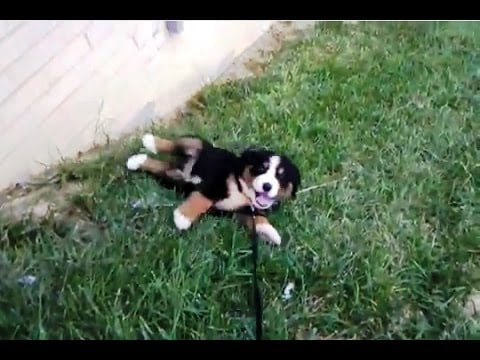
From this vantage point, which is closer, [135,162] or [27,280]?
[27,280]

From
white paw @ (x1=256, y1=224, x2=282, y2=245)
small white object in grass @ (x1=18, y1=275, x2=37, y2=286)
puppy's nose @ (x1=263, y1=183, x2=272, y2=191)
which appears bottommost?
white paw @ (x1=256, y1=224, x2=282, y2=245)

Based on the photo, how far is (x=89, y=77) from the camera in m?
1.09

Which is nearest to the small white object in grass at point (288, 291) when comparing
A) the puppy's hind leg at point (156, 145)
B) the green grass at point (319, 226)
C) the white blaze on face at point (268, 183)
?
the green grass at point (319, 226)

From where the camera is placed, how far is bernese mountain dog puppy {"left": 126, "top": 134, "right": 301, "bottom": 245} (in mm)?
1051

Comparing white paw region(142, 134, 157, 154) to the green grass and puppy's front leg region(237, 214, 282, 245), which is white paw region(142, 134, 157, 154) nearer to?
the green grass

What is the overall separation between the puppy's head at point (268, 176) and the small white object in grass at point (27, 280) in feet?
0.89

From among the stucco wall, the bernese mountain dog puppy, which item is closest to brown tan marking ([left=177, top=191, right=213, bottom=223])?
the bernese mountain dog puppy

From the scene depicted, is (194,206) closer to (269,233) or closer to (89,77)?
(269,233)

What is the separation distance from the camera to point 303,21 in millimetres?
1159

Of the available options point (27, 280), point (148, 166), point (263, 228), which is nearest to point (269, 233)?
point (263, 228)

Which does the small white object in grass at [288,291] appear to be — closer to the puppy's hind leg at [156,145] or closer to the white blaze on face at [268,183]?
the white blaze on face at [268,183]

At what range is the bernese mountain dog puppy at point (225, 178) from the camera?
1051 millimetres

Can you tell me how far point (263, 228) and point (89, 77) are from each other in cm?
29
